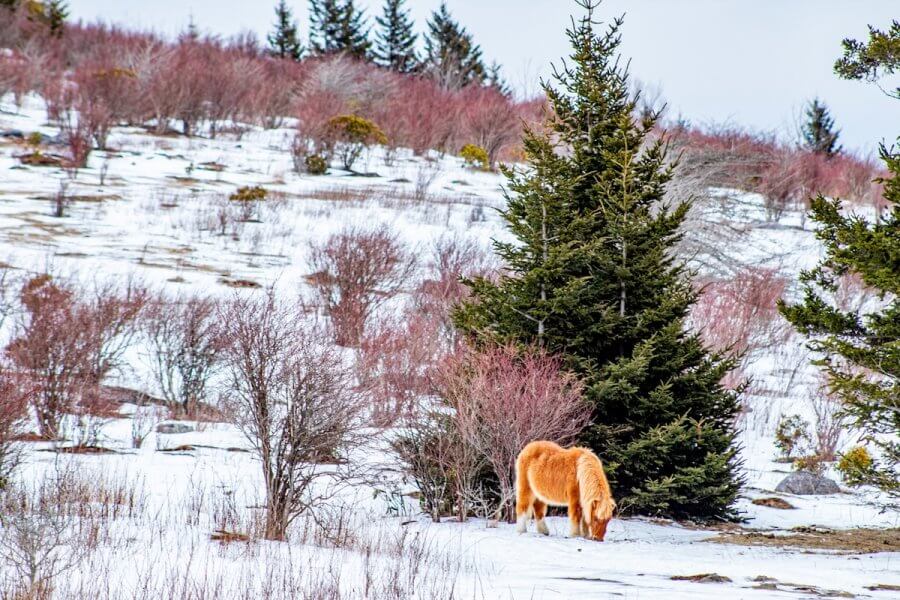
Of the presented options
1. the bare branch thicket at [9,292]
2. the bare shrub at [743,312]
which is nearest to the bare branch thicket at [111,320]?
the bare branch thicket at [9,292]

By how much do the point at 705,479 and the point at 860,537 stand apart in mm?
1604

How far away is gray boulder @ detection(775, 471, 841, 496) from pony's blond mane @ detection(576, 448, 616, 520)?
19.4ft

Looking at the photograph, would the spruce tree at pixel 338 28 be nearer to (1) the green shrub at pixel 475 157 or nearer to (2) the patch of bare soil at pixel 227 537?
(1) the green shrub at pixel 475 157

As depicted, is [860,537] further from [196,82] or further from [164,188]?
[196,82]

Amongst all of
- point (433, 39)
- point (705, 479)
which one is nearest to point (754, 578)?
point (705, 479)

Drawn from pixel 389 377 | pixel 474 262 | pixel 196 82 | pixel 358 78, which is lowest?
pixel 389 377

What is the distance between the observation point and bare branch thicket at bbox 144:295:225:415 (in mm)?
13195

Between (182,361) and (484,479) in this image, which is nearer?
(484,479)

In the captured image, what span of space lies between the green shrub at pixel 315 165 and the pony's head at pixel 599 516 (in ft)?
78.4

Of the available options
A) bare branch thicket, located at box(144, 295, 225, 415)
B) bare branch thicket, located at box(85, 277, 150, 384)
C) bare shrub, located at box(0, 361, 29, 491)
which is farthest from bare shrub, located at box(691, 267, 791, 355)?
bare shrub, located at box(0, 361, 29, 491)

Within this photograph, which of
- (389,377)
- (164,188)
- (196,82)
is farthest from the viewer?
(196,82)

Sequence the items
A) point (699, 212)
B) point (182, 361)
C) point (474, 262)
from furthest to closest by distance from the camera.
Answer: point (699, 212), point (474, 262), point (182, 361)

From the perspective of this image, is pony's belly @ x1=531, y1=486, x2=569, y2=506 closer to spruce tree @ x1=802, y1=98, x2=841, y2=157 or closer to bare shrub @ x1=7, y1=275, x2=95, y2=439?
bare shrub @ x1=7, y1=275, x2=95, y2=439

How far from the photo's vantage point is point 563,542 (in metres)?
7.37
